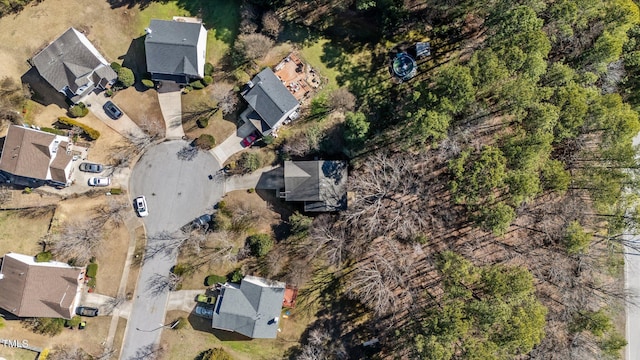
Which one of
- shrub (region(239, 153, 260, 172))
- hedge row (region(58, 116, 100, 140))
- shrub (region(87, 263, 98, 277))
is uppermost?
shrub (region(239, 153, 260, 172))

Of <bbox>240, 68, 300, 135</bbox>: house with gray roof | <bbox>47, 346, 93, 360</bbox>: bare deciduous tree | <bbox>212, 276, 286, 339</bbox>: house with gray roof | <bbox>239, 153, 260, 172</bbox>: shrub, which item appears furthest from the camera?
<bbox>239, 153, 260, 172</bbox>: shrub

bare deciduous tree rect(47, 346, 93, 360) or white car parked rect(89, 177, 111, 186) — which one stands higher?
white car parked rect(89, 177, 111, 186)

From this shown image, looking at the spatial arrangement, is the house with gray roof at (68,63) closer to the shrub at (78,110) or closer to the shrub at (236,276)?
the shrub at (78,110)

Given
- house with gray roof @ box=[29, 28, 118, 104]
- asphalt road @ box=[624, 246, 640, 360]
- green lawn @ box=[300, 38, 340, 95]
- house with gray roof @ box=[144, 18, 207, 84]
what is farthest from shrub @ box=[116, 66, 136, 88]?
asphalt road @ box=[624, 246, 640, 360]

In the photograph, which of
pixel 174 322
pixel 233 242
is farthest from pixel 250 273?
pixel 174 322

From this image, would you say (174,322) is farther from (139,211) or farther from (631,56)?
(631,56)

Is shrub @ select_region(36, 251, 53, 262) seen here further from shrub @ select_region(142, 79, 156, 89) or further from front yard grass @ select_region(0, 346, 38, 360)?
shrub @ select_region(142, 79, 156, 89)

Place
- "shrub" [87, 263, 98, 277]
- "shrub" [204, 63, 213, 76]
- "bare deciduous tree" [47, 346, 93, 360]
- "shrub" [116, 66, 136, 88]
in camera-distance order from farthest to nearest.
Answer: "shrub" [204, 63, 213, 76] → "shrub" [87, 263, 98, 277] → "shrub" [116, 66, 136, 88] → "bare deciduous tree" [47, 346, 93, 360]
